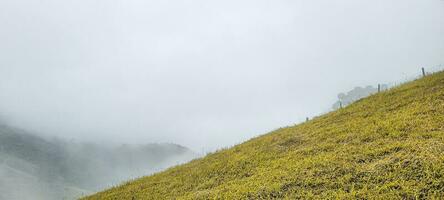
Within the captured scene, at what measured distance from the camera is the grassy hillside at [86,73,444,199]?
1356 centimetres

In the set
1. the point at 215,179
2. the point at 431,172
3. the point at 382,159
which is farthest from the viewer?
the point at 215,179

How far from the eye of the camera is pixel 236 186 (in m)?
18.1

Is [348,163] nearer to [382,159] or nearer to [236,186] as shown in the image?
[382,159]

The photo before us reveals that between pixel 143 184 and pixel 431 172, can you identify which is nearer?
pixel 431 172

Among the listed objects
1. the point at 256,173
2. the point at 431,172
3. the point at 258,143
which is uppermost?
the point at 258,143

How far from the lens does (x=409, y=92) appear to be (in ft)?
82.3

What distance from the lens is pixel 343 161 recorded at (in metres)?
16.3

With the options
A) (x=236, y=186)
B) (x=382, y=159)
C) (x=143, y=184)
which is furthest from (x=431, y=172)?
(x=143, y=184)

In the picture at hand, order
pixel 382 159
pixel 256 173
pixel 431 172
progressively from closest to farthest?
1. pixel 431 172
2. pixel 382 159
3. pixel 256 173

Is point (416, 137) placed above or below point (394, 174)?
above

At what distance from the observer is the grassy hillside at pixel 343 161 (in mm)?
13562

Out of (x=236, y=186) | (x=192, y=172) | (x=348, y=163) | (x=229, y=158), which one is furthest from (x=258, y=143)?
(x=348, y=163)

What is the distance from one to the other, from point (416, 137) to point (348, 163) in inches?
135

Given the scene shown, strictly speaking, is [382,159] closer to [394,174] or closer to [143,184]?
[394,174]
